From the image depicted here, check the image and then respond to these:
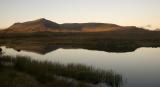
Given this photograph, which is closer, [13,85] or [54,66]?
[13,85]

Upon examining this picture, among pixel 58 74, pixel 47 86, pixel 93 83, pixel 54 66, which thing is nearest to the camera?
pixel 47 86

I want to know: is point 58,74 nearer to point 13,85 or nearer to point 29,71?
point 29,71

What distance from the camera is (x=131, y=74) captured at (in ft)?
75.7

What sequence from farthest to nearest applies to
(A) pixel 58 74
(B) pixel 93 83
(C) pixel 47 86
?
(A) pixel 58 74 → (B) pixel 93 83 → (C) pixel 47 86

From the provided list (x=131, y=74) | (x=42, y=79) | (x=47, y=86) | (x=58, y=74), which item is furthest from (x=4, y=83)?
(x=131, y=74)

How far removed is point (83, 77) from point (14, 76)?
5.23 meters

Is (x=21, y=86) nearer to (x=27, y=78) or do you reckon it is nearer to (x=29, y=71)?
(x=27, y=78)

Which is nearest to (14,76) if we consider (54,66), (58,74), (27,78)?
(27,78)

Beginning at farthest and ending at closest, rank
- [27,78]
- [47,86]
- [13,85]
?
[27,78]
[47,86]
[13,85]

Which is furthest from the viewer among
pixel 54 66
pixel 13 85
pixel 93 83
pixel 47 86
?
pixel 54 66

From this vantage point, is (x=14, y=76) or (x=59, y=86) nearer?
(x=59, y=86)

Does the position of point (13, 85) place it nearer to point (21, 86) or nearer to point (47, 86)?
point (21, 86)

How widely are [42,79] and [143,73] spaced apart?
31.7 ft

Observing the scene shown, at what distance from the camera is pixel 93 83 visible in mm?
19062
